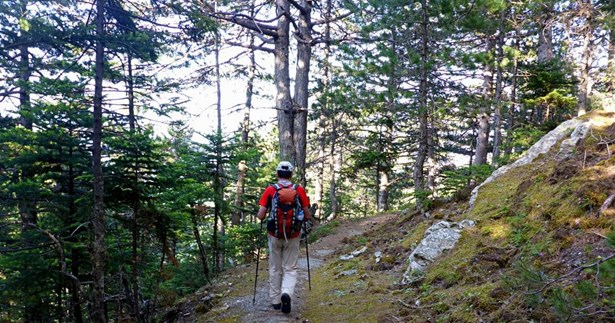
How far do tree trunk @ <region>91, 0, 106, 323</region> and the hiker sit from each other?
2.37 m

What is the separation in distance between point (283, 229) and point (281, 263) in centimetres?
62

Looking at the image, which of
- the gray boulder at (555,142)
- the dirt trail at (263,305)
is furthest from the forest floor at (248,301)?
the gray boulder at (555,142)

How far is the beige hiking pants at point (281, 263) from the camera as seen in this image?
524 cm

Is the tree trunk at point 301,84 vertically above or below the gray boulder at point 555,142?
above

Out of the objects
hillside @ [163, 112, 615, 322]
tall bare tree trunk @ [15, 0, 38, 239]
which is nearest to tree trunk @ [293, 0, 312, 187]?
hillside @ [163, 112, 615, 322]

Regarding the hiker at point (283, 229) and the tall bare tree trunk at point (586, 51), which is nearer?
the hiker at point (283, 229)

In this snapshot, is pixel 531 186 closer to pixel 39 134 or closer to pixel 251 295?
pixel 251 295

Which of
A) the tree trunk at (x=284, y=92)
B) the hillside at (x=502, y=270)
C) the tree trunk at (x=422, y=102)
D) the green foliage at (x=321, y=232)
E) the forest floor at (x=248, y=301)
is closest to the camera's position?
the hillside at (x=502, y=270)

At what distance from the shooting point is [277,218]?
16.6 feet

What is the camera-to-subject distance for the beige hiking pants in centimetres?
524

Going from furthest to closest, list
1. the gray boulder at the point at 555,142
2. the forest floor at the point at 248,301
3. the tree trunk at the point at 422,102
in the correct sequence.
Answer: the tree trunk at the point at 422,102, the gray boulder at the point at 555,142, the forest floor at the point at 248,301

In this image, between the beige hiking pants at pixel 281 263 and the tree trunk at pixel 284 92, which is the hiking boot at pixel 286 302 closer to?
the beige hiking pants at pixel 281 263

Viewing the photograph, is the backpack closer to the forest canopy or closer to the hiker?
the hiker

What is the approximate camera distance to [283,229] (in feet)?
16.7
